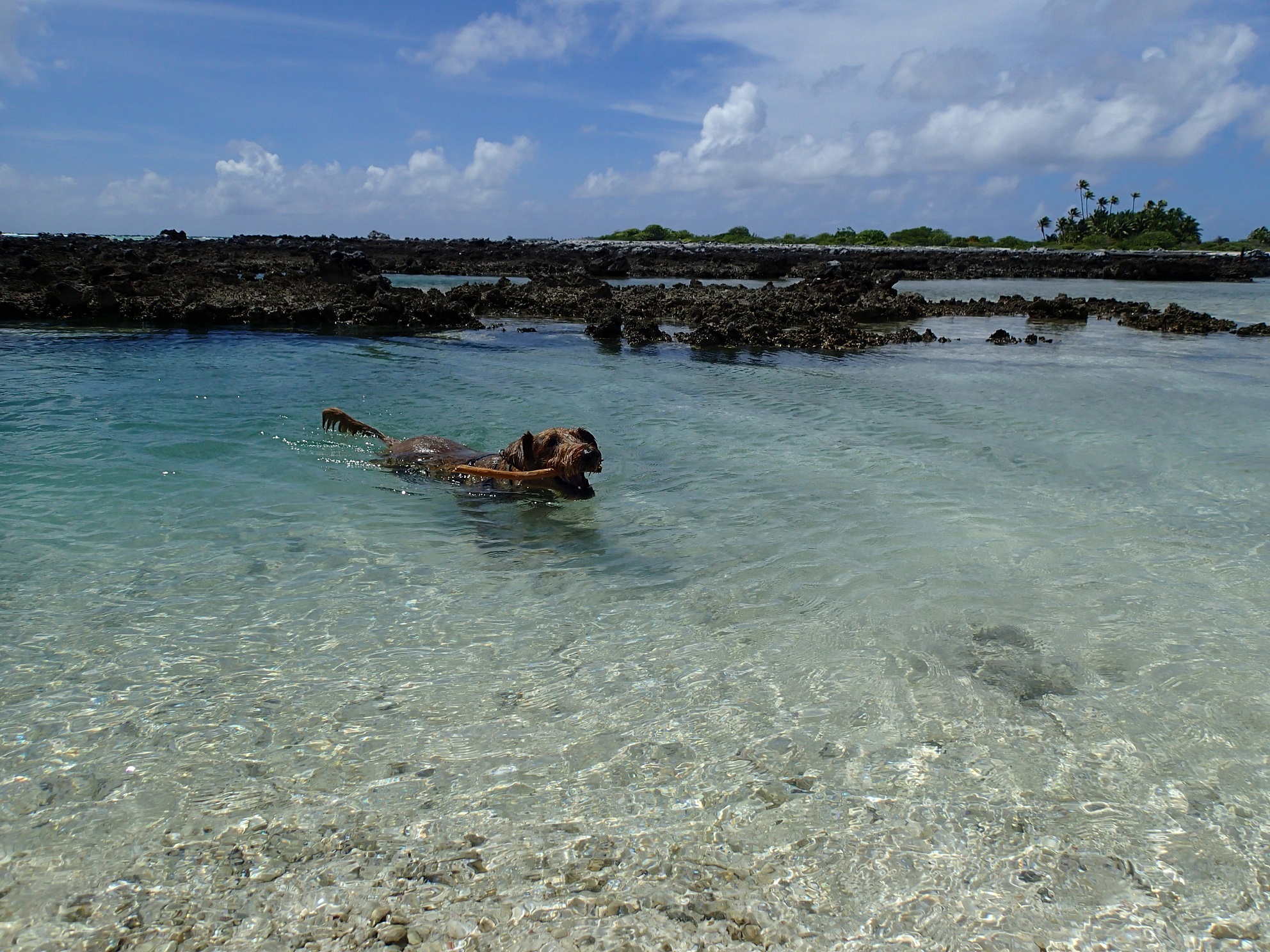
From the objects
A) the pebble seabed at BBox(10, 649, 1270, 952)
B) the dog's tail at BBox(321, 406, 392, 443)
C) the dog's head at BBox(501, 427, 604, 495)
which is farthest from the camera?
the dog's tail at BBox(321, 406, 392, 443)

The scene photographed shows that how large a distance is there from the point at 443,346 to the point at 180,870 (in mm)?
16891

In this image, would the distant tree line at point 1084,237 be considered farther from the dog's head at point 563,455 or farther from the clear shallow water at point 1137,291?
the dog's head at point 563,455

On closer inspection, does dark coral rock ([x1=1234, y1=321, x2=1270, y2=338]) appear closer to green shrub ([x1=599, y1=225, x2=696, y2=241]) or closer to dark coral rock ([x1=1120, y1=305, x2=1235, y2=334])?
dark coral rock ([x1=1120, y1=305, x2=1235, y2=334])

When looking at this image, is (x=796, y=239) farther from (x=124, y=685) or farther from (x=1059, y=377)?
(x=124, y=685)

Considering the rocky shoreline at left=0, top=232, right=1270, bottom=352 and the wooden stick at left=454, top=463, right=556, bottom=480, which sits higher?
the rocky shoreline at left=0, top=232, right=1270, bottom=352

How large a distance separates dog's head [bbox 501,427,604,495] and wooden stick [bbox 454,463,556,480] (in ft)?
0.25

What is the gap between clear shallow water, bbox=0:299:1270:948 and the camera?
9.73 feet

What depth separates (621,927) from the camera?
2789 millimetres

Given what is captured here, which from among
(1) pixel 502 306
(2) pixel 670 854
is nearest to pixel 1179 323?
(1) pixel 502 306

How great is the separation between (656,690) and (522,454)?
3368mm

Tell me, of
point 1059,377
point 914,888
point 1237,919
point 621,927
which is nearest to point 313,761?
point 621,927

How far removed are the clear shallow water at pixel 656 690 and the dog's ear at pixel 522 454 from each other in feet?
1.40

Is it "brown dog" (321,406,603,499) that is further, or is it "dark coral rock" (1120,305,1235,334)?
"dark coral rock" (1120,305,1235,334)

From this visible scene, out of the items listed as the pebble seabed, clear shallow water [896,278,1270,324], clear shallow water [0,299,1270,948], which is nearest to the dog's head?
clear shallow water [0,299,1270,948]
